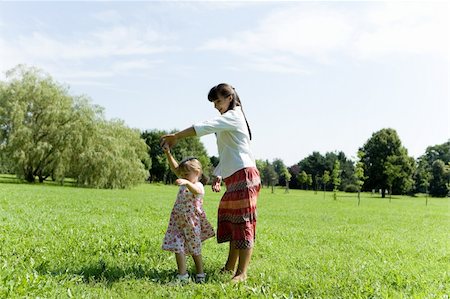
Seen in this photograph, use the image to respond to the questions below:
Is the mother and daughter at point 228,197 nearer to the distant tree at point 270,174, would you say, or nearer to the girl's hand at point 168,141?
the girl's hand at point 168,141

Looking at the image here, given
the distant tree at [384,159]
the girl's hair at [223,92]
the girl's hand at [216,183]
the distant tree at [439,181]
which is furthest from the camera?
the distant tree at [439,181]

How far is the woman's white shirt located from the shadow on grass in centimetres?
142

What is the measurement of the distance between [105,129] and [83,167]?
4.55 metres

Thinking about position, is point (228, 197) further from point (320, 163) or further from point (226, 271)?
point (320, 163)

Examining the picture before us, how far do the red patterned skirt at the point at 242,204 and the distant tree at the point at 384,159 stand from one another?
6523 cm

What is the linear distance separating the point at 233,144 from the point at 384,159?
6692 centimetres

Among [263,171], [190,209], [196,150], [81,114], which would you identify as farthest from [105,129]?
[196,150]

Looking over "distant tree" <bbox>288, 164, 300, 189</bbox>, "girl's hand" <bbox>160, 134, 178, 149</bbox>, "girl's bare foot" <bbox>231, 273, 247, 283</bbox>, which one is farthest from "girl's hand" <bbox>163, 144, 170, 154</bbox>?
"distant tree" <bbox>288, 164, 300, 189</bbox>

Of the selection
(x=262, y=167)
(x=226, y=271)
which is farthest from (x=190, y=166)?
(x=262, y=167)

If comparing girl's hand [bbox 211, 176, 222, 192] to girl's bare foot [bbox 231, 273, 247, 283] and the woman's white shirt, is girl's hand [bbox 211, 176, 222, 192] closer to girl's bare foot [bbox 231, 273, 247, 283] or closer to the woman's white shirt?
the woman's white shirt

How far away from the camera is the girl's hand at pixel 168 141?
17.5 feet

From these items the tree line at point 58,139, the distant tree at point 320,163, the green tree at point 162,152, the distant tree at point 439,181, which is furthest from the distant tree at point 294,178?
the tree line at point 58,139

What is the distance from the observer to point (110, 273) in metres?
5.92

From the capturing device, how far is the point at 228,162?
19.1ft
